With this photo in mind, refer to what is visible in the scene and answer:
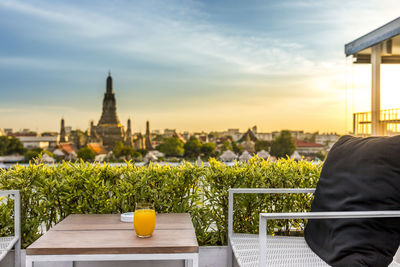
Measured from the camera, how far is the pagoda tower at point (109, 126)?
220ft

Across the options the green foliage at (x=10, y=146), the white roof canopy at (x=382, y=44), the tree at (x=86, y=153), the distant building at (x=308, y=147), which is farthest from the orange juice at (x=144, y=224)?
the tree at (x=86, y=153)

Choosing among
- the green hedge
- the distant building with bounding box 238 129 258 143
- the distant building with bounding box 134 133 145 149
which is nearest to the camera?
the green hedge

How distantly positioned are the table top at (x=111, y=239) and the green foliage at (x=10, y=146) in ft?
170

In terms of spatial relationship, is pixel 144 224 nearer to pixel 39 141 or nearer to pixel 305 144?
pixel 305 144

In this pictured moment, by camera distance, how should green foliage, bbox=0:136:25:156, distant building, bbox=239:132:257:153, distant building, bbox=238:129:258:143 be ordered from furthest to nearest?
green foliage, bbox=0:136:25:156, distant building, bbox=239:132:257:153, distant building, bbox=238:129:258:143

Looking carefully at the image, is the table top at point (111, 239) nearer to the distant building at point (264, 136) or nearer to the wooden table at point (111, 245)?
the wooden table at point (111, 245)

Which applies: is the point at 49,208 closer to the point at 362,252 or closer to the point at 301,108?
the point at 362,252

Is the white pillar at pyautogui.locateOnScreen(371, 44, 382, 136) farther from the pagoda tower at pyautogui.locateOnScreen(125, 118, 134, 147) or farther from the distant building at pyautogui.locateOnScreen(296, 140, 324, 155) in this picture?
the pagoda tower at pyautogui.locateOnScreen(125, 118, 134, 147)

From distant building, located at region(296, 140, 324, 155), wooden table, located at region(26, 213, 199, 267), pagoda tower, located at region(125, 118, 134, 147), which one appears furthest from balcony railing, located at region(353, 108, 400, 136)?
pagoda tower, located at region(125, 118, 134, 147)

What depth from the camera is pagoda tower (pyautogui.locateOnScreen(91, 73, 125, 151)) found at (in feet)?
220

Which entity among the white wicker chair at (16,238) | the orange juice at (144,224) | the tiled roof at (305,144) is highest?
the orange juice at (144,224)

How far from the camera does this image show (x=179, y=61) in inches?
1590

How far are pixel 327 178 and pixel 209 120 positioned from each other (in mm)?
41666

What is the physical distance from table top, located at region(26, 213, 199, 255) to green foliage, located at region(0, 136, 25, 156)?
170 feet
